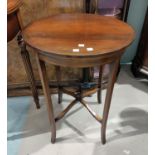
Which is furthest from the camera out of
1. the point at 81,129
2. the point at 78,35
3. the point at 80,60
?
the point at 81,129

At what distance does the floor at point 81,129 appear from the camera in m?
1.28

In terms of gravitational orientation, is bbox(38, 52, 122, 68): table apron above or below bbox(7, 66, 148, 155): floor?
above

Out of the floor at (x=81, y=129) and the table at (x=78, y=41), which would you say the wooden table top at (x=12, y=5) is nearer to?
the table at (x=78, y=41)

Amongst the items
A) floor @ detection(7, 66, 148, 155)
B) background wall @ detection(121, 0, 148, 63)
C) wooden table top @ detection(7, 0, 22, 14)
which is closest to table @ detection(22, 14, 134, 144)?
wooden table top @ detection(7, 0, 22, 14)

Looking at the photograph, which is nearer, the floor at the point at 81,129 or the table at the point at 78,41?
the table at the point at 78,41

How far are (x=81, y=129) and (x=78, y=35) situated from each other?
718 millimetres

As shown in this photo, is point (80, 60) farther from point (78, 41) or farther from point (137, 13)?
point (137, 13)

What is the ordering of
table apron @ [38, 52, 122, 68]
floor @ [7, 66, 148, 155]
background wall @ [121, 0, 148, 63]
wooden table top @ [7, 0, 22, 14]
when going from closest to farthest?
table apron @ [38, 52, 122, 68]
wooden table top @ [7, 0, 22, 14]
floor @ [7, 66, 148, 155]
background wall @ [121, 0, 148, 63]

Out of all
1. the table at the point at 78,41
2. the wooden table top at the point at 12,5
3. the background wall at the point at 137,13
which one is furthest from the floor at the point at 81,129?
the wooden table top at the point at 12,5

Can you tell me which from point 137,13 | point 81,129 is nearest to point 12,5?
point 81,129

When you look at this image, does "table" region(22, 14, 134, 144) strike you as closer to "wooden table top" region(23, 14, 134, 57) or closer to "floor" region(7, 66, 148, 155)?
"wooden table top" region(23, 14, 134, 57)

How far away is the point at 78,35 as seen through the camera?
3.19 feet

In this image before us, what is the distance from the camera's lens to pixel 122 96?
1.69 metres

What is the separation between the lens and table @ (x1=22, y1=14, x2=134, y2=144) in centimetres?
86
